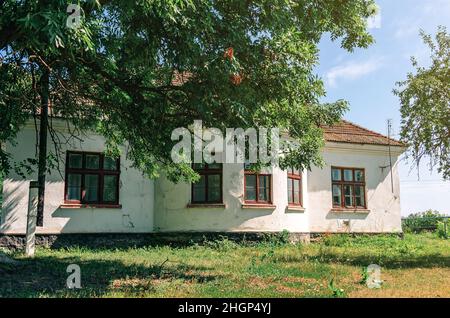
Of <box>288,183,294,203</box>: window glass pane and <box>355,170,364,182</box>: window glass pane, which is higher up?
<box>355,170,364,182</box>: window glass pane

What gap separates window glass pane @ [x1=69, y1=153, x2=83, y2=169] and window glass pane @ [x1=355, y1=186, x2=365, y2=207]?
12513mm

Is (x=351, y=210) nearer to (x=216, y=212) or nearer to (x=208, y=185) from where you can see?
(x=216, y=212)

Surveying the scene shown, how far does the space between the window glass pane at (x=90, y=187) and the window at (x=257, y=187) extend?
540 centimetres

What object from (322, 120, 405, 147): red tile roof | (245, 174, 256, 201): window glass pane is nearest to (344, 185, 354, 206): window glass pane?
(322, 120, 405, 147): red tile roof

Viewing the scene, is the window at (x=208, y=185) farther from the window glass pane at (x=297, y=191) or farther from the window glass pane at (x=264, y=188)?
the window glass pane at (x=297, y=191)

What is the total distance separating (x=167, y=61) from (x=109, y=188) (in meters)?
8.93

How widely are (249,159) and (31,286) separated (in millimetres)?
4991

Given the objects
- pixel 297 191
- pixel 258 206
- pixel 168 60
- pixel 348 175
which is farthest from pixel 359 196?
pixel 168 60

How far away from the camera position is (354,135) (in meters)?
21.9

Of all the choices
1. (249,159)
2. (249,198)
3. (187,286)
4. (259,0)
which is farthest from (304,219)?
(259,0)

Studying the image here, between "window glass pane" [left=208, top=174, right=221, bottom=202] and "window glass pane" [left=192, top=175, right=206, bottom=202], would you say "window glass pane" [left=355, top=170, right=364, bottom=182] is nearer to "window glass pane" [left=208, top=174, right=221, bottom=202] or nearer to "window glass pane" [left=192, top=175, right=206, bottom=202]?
"window glass pane" [left=208, top=174, right=221, bottom=202]

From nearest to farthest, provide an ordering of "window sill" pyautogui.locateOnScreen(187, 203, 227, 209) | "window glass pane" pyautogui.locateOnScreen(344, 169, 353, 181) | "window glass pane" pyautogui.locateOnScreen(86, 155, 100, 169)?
"window glass pane" pyautogui.locateOnScreen(86, 155, 100, 169) → "window sill" pyautogui.locateOnScreen(187, 203, 227, 209) → "window glass pane" pyautogui.locateOnScreen(344, 169, 353, 181)

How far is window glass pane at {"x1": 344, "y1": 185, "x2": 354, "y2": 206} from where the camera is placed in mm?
21062
